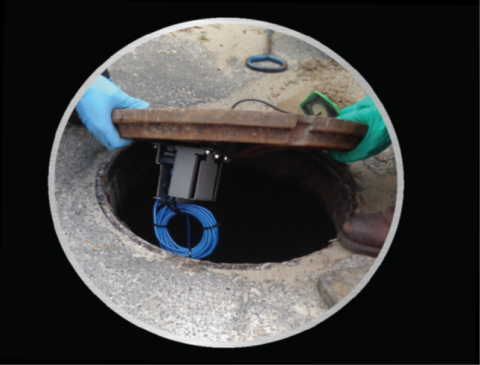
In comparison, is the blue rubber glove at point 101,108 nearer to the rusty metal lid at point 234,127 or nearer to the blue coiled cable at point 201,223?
the rusty metal lid at point 234,127

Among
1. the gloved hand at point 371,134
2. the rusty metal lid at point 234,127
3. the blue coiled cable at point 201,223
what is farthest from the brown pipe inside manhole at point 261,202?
the rusty metal lid at point 234,127

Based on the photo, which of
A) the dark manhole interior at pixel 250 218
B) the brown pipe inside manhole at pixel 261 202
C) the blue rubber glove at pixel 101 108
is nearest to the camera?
the blue rubber glove at pixel 101 108

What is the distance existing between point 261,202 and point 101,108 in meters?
2.32

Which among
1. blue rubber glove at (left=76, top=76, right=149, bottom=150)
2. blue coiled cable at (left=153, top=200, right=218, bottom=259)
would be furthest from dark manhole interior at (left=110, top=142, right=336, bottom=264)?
blue rubber glove at (left=76, top=76, right=149, bottom=150)

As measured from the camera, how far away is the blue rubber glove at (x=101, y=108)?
80.4 inches

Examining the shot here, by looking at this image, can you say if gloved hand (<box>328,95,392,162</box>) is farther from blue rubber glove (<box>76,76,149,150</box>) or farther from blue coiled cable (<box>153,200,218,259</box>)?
blue rubber glove (<box>76,76,149,150</box>)

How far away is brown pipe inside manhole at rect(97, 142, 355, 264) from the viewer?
3.00 meters

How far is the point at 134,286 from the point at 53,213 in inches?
25.9

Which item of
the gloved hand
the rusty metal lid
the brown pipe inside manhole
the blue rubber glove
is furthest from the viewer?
the brown pipe inside manhole

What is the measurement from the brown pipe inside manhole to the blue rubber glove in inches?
21.4

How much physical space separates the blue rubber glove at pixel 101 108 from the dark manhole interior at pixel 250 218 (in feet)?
3.76

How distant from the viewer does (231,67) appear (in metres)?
3.99

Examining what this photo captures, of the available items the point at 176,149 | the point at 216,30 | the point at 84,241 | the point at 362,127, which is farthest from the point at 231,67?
the point at 84,241

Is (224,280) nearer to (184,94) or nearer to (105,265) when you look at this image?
(105,265)
